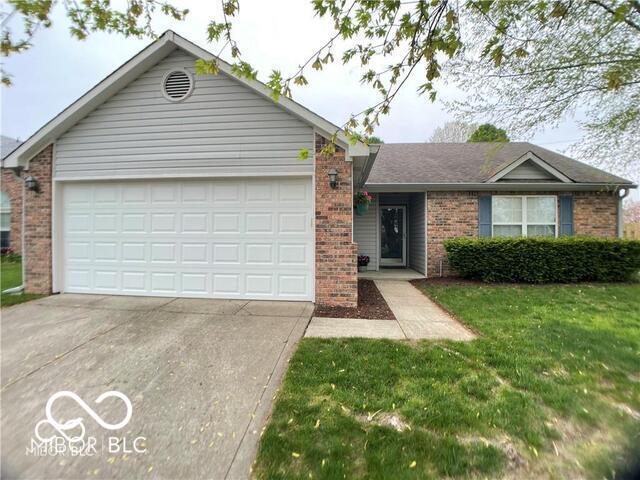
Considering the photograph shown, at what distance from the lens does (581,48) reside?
13.8ft

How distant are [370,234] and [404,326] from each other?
6819 millimetres

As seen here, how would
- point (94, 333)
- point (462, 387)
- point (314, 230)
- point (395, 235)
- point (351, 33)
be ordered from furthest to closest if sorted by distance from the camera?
point (395, 235)
point (314, 230)
point (94, 333)
point (351, 33)
point (462, 387)

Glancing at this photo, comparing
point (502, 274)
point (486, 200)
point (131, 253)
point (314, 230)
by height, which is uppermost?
point (486, 200)

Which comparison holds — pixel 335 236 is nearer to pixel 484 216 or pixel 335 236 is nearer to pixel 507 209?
pixel 484 216

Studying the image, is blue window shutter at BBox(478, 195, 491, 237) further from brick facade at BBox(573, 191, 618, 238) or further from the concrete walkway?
the concrete walkway

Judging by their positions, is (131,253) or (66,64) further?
(131,253)

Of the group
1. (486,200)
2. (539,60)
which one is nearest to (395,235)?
(486,200)

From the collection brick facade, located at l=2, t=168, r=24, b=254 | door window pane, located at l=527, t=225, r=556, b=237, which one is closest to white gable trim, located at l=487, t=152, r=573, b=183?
door window pane, located at l=527, t=225, r=556, b=237

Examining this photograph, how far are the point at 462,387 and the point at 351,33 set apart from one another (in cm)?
372

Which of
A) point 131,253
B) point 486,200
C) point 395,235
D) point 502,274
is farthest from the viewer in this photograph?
point 395,235

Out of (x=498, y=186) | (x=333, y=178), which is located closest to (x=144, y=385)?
(x=333, y=178)

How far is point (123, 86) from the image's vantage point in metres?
5.99

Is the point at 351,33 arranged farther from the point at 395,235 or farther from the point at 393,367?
the point at 395,235

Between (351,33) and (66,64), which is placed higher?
(66,64)
